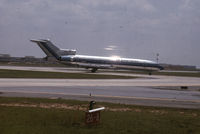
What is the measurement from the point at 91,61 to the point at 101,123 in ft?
182

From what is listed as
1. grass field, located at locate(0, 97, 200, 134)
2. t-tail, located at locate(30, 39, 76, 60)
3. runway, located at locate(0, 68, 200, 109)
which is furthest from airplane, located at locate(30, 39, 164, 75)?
grass field, located at locate(0, 97, 200, 134)

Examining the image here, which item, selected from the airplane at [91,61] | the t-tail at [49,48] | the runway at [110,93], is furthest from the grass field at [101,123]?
the t-tail at [49,48]

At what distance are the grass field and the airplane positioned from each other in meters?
51.2

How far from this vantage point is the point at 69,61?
217 feet

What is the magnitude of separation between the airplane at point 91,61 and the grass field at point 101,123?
51.2 metres

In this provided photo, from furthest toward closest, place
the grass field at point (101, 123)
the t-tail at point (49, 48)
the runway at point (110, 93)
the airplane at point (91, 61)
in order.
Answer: the t-tail at point (49, 48)
the airplane at point (91, 61)
the runway at point (110, 93)
the grass field at point (101, 123)

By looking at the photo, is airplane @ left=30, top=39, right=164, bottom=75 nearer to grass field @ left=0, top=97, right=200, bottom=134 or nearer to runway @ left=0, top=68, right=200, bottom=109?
runway @ left=0, top=68, right=200, bottom=109

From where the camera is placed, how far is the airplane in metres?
66.1

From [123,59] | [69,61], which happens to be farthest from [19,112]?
[123,59]

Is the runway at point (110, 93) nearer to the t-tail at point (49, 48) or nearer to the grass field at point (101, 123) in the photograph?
the grass field at point (101, 123)

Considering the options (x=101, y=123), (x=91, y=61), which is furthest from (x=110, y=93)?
(x=91, y=61)

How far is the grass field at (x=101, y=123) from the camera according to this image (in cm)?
970

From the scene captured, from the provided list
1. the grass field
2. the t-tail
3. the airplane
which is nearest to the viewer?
the grass field

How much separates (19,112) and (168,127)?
21.1 ft
